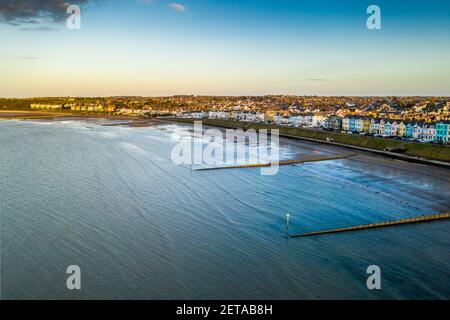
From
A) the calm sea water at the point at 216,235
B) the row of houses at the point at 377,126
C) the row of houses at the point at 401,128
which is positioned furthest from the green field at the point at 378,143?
the calm sea water at the point at 216,235

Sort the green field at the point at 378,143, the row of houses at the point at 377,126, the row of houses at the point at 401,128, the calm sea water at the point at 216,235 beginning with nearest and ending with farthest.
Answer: the calm sea water at the point at 216,235
the green field at the point at 378,143
the row of houses at the point at 401,128
the row of houses at the point at 377,126

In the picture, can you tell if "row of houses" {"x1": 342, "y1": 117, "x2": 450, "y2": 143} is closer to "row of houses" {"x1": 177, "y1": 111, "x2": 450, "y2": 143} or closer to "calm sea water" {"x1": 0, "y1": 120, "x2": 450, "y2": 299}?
"row of houses" {"x1": 177, "y1": 111, "x2": 450, "y2": 143}

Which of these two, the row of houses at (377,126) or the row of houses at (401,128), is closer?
the row of houses at (401,128)

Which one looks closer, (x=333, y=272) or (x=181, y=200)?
(x=333, y=272)

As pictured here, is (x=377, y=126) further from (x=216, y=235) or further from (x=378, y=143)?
(x=216, y=235)

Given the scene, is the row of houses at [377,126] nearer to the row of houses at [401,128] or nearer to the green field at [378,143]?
the row of houses at [401,128]

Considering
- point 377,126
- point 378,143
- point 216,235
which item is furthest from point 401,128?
point 216,235
